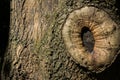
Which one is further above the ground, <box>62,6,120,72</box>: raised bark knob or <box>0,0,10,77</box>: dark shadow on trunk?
<box>62,6,120,72</box>: raised bark knob

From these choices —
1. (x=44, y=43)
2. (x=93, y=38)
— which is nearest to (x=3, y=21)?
(x=44, y=43)

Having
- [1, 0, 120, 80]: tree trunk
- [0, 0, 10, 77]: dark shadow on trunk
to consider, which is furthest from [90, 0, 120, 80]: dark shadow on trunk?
[0, 0, 10, 77]: dark shadow on trunk

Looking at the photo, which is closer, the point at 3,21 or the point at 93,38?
the point at 93,38

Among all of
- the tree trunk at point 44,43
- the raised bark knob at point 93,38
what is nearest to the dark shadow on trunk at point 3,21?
the tree trunk at point 44,43

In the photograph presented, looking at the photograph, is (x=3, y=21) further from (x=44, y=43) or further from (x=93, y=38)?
(x=93, y=38)

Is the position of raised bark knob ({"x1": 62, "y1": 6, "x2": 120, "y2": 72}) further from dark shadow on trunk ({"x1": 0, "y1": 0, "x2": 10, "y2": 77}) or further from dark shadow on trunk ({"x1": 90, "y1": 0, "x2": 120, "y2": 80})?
dark shadow on trunk ({"x1": 0, "y1": 0, "x2": 10, "y2": 77})

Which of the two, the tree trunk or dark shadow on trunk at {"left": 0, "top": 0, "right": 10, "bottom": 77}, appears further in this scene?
dark shadow on trunk at {"left": 0, "top": 0, "right": 10, "bottom": 77}

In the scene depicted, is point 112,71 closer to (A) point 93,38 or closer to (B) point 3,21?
(A) point 93,38

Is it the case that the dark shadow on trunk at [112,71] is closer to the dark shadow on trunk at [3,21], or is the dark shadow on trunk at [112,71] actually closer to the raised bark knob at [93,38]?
the raised bark knob at [93,38]

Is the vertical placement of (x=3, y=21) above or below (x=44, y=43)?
below
